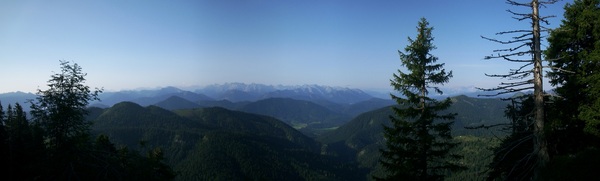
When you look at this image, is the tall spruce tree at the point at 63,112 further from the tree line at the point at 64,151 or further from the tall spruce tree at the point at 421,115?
the tall spruce tree at the point at 421,115

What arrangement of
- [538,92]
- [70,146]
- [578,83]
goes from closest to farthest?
[538,92] → [70,146] → [578,83]

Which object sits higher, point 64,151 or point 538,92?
point 538,92

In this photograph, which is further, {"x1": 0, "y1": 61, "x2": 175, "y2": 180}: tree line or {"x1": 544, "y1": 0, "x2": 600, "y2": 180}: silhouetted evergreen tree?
{"x1": 544, "y1": 0, "x2": 600, "y2": 180}: silhouetted evergreen tree

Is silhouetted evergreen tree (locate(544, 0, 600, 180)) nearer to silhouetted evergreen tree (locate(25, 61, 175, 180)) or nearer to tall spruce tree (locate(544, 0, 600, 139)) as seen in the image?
tall spruce tree (locate(544, 0, 600, 139))

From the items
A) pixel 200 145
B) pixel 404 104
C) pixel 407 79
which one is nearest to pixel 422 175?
pixel 404 104

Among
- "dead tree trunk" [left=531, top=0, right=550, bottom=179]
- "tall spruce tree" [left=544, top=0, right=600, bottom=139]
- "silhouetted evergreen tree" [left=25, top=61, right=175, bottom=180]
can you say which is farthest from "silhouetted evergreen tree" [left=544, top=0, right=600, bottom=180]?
"silhouetted evergreen tree" [left=25, top=61, right=175, bottom=180]

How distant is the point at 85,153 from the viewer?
1295cm

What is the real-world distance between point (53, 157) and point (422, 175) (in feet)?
62.6

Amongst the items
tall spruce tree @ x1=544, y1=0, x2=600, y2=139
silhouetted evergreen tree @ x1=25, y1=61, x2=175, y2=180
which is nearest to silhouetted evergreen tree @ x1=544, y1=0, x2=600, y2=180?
tall spruce tree @ x1=544, y1=0, x2=600, y2=139

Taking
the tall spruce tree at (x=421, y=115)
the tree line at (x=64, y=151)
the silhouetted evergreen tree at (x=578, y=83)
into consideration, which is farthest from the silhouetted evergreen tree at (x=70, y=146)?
the silhouetted evergreen tree at (x=578, y=83)

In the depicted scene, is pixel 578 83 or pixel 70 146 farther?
pixel 578 83

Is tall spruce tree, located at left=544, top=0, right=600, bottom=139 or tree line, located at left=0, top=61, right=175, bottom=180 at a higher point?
tall spruce tree, located at left=544, top=0, right=600, bottom=139

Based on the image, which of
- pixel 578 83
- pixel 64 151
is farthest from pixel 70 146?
pixel 578 83

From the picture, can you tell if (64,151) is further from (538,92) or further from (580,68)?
(580,68)
